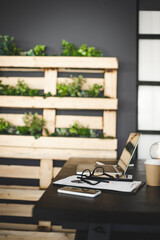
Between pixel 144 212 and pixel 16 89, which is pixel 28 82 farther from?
pixel 144 212

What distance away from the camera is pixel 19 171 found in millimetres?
2494

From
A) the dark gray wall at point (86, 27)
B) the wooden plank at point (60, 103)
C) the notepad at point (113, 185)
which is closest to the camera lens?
the notepad at point (113, 185)

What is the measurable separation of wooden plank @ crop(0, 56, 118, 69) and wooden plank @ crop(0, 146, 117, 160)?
83 centimetres

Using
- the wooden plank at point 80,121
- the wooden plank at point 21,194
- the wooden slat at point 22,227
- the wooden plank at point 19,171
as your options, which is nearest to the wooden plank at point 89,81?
the wooden plank at point 80,121

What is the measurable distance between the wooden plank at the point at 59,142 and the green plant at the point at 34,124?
2.7 inches

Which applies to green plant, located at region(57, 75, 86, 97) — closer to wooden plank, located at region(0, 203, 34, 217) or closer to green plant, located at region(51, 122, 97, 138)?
green plant, located at region(51, 122, 97, 138)

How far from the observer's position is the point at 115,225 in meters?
0.79

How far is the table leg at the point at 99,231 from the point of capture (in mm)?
780

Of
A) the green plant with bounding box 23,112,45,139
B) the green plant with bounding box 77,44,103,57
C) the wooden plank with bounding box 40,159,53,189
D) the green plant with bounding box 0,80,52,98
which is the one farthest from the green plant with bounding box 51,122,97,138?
the green plant with bounding box 77,44,103,57

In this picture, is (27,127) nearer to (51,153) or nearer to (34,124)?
(34,124)

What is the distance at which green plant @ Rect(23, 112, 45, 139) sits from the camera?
95.8 inches

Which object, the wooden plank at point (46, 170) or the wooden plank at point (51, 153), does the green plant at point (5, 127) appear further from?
the wooden plank at point (46, 170)

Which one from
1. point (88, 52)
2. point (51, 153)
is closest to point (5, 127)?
point (51, 153)

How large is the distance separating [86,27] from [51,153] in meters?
1.41
